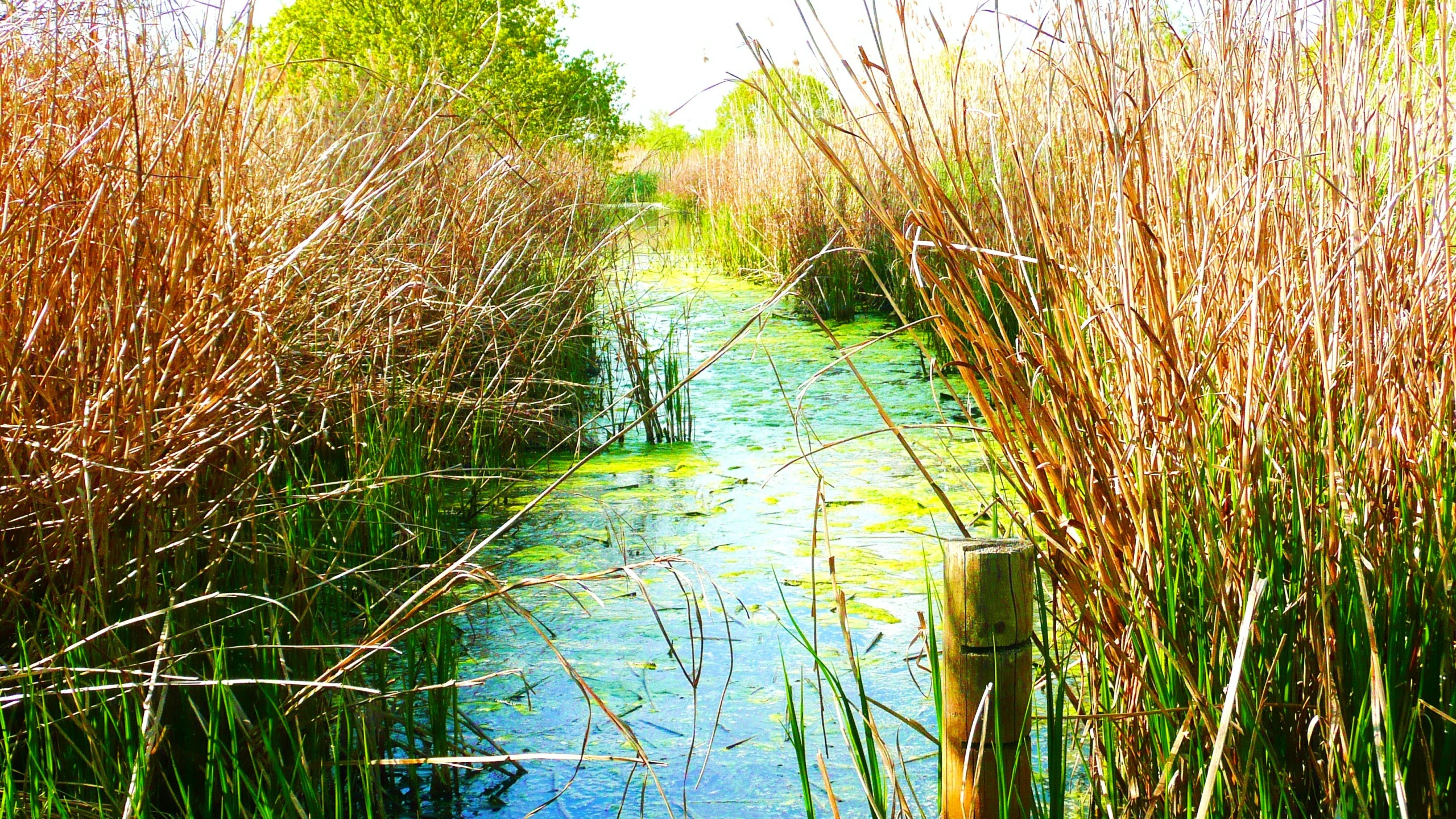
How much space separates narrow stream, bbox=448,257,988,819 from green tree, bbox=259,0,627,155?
3885mm

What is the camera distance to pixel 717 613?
2.96m

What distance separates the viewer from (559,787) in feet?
6.98

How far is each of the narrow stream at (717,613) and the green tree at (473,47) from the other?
3885 millimetres

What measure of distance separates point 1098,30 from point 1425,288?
2.30ft

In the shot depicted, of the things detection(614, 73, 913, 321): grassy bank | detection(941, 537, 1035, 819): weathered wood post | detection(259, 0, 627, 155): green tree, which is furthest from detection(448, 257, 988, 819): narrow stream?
detection(259, 0, 627, 155): green tree

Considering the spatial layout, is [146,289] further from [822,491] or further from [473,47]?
[473,47]

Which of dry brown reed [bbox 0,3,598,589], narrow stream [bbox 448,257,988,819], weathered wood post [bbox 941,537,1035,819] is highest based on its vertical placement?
dry brown reed [bbox 0,3,598,589]

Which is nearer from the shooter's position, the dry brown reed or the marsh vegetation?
the marsh vegetation

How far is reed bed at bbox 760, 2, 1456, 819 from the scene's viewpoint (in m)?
1.41

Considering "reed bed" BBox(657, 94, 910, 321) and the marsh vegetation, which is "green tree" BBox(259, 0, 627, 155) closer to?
"reed bed" BBox(657, 94, 910, 321)

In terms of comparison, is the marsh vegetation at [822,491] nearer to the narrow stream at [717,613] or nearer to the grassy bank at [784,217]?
the narrow stream at [717,613]

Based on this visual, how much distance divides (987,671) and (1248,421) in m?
0.46

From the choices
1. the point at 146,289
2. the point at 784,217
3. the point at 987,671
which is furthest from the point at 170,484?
the point at 784,217

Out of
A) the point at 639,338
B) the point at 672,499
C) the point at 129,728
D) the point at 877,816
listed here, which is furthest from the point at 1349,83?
the point at 639,338
